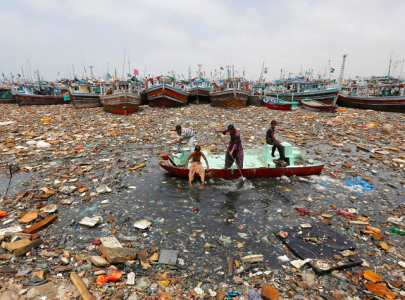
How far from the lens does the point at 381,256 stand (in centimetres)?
336

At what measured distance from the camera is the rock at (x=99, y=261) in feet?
9.91

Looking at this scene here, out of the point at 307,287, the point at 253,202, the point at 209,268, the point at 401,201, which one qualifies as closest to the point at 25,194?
the point at 209,268

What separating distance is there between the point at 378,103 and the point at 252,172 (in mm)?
17254

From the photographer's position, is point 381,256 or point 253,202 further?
point 253,202

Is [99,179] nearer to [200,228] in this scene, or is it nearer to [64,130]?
[200,228]

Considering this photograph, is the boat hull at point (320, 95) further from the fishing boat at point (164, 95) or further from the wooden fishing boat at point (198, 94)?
the fishing boat at point (164, 95)

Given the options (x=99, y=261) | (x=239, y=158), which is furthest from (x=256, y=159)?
(x=99, y=261)

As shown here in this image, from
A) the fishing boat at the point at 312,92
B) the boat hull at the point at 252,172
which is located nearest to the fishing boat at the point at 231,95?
the fishing boat at the point at 312,92

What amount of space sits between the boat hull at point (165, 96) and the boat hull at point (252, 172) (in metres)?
14.1

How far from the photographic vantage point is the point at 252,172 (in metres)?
6.00

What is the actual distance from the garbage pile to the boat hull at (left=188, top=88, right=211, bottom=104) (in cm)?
1702

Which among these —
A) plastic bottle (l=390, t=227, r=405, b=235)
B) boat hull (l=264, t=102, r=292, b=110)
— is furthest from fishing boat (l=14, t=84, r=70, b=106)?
plastic bottle (l=390, t=227, r=405, b=235)

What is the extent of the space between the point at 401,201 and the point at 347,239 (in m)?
2.55

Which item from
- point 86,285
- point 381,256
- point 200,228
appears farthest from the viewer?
point 200,228
